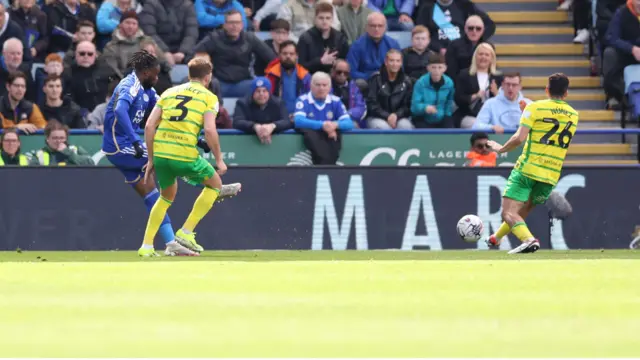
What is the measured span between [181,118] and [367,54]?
5601mm

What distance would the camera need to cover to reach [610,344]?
6.08m

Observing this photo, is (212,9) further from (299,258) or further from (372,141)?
(299,258)

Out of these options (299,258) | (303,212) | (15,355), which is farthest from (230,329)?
(303,212)

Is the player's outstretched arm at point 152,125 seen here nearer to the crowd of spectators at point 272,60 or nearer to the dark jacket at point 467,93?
the crowd of spectators at point 272,60

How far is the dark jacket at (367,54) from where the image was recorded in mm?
18422

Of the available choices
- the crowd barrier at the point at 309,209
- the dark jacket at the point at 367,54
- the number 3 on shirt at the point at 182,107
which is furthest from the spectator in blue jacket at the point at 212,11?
the number 3 on shirt at the point at 182,107

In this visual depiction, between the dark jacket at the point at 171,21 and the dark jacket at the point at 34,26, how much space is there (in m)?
1.29

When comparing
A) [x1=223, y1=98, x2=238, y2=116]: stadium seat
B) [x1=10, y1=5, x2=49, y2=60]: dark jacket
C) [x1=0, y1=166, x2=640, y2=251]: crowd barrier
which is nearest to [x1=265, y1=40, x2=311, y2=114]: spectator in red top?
[x1=223, y1=98, x2=238, y2=116]: stadium seat

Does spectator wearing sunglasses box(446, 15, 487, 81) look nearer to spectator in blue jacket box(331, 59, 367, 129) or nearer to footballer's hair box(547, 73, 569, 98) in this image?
spectator in blue jacket box(331, 59, 367, 129)

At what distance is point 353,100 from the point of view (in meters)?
17.8

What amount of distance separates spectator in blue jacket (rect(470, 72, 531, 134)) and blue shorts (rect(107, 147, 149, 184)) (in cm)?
479

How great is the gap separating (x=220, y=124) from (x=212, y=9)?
2.25 meters

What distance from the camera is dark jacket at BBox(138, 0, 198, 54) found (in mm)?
18781

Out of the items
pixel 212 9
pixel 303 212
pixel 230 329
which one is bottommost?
pixel 303 212
